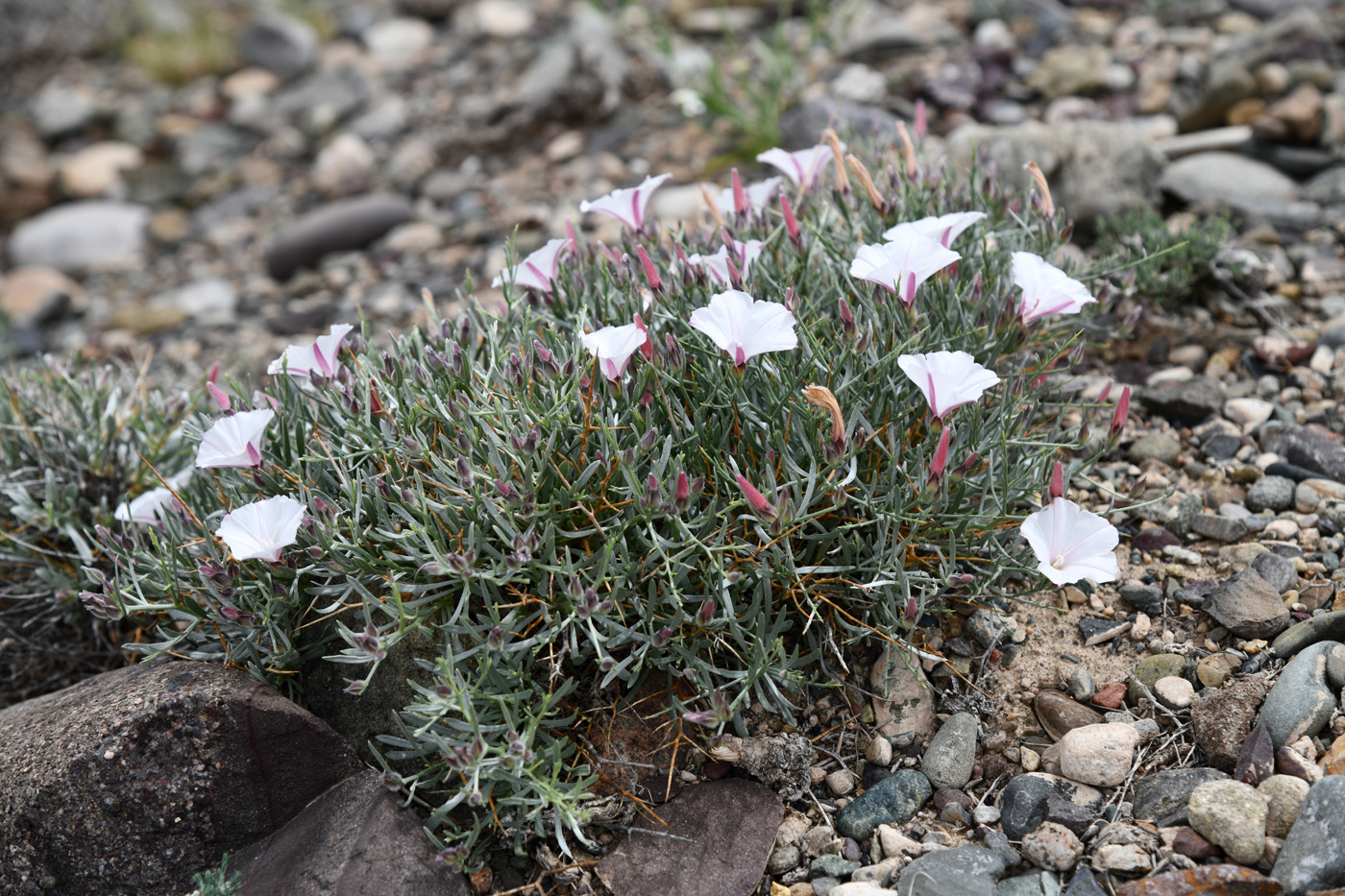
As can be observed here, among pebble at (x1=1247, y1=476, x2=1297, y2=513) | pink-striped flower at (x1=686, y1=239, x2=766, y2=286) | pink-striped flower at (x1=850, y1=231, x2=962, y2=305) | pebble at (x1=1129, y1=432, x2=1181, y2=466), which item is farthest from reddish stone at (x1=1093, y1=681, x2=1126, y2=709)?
pink-striped flower at (x1=686, y1=239, x2=766, y2=286)

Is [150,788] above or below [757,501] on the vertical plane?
below

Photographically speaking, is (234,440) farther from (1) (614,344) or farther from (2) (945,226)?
(2) (945,226)

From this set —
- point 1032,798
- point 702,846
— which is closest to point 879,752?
point 1032,798

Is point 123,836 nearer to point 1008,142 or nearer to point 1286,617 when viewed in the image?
point 1286,617

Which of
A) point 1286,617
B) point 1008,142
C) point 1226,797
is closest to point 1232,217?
point 1008,142

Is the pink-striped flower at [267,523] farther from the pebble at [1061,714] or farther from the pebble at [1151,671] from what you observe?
the pebble at [1151,671]
